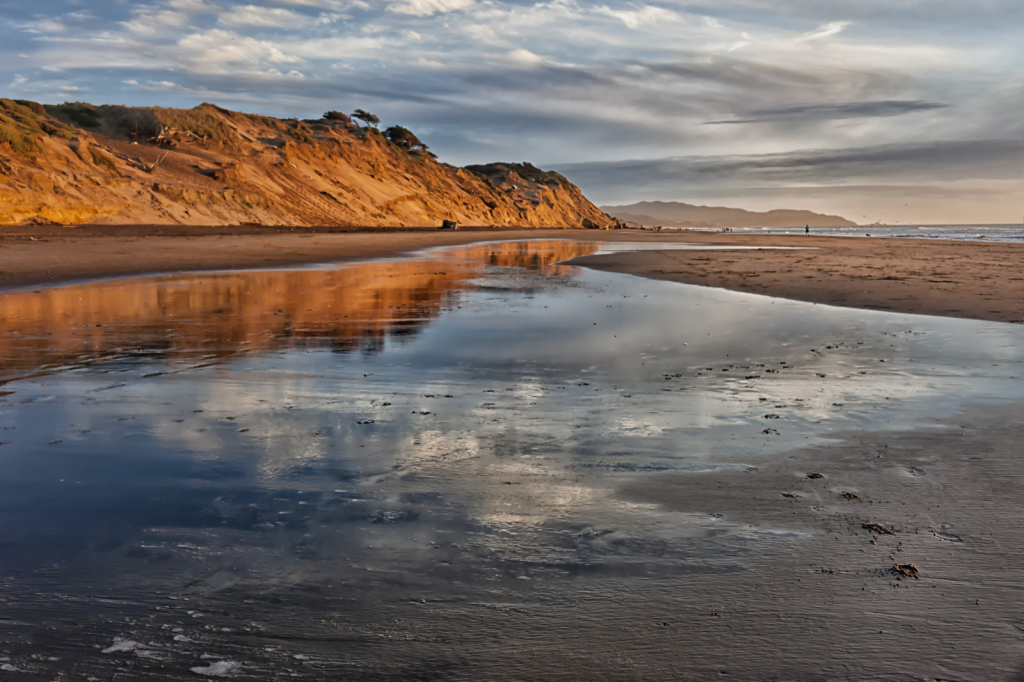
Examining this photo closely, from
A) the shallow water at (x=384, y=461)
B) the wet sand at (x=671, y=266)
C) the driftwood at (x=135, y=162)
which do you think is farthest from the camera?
the driftwood at (x=135, y=162)

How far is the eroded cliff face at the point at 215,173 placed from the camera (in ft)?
127

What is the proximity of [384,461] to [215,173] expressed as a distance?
187 ft

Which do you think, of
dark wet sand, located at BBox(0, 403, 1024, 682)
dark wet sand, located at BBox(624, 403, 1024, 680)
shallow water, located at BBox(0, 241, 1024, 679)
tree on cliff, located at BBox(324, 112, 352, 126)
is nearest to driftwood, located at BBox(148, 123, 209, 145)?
tree on cliff, located at BBox(324, 112, 352, 126)

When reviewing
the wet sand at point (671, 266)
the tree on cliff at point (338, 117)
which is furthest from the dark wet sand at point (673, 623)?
the tree on cliff at point (338, 117)

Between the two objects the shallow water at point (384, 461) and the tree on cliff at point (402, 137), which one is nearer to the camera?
the shallow water at point (384, 461)

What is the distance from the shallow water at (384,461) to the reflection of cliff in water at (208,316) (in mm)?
102

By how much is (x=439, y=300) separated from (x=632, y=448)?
1005 centimetres

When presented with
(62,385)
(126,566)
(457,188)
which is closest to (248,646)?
(126,566)

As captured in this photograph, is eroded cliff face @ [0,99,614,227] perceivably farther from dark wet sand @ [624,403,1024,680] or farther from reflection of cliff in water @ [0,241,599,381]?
dark wet sand @ [624,403,1024,680]

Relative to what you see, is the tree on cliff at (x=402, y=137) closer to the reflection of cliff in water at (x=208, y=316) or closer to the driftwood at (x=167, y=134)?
the driftwood at (x=167, y=134)

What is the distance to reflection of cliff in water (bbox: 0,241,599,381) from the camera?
883 centimetres

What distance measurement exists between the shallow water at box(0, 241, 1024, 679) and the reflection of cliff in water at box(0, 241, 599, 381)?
102 mm

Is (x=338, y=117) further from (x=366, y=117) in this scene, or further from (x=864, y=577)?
(x=864, y=577)

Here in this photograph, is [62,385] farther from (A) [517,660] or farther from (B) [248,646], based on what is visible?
(A) [517,660]
